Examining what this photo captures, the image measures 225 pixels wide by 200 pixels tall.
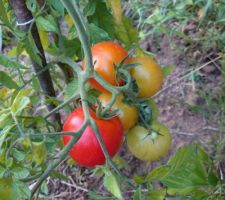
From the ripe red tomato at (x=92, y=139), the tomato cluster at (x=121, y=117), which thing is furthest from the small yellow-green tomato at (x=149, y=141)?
the ripe red tomato at (x=92, y=139)

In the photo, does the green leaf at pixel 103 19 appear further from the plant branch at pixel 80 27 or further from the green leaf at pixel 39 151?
the green leaf at pixel 39 151

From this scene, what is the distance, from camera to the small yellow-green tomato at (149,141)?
3.17 feet

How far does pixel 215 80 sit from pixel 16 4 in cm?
91

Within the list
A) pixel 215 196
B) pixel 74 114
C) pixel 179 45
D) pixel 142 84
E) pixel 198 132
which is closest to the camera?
pixel 74 114

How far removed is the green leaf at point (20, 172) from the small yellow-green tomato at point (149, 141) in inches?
11.9

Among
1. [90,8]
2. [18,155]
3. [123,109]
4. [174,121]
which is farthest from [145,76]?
[174,121]

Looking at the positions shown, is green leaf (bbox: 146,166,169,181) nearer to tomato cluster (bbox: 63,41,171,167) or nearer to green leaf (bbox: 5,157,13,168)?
tomato cluster (bbox: 63,41,171,167)

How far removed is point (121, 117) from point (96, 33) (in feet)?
0.65

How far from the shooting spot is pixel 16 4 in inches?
39.3

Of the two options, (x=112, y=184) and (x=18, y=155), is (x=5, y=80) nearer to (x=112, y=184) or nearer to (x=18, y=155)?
(x=18, y=155)

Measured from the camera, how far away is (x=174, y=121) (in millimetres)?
1585

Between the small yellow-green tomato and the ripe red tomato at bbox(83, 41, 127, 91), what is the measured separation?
13 centimetres

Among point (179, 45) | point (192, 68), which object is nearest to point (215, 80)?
point (192, 68)

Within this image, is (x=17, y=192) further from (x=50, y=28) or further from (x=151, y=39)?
(x=151, y=39)
